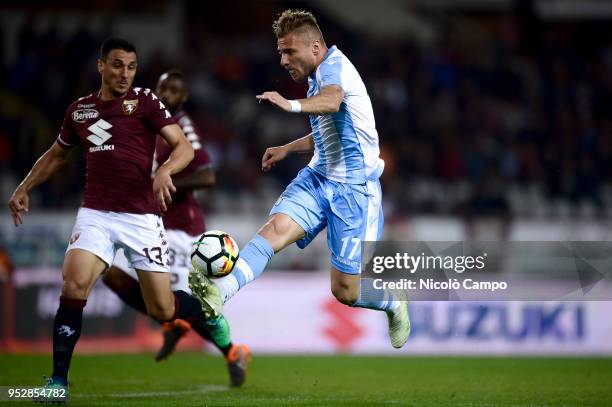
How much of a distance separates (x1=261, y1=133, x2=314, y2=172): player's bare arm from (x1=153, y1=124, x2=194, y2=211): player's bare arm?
1.87ft

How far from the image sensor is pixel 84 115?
7.23m

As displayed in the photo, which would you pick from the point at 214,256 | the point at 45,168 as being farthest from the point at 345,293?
the point at 45,168

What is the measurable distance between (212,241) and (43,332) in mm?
7223

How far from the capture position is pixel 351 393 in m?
8.03

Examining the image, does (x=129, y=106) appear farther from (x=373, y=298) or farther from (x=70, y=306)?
(x=373, y=298)

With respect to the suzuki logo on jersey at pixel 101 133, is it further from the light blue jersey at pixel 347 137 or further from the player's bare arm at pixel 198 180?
the player's bare arm at pixel 198 180

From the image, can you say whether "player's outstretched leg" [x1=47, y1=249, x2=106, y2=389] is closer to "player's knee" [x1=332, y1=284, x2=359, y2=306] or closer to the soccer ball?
the soccer ball

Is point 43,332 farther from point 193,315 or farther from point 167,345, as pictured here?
point 193,315

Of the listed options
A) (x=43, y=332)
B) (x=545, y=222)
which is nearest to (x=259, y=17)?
(x=545, y=222)

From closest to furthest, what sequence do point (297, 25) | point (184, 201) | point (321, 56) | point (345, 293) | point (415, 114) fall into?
point (297, 25)
point (321, 56)
point (345, 293)
point (184, 201)
point (415, 114)

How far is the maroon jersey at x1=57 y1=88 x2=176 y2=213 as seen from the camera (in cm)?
722

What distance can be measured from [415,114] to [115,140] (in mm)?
12806

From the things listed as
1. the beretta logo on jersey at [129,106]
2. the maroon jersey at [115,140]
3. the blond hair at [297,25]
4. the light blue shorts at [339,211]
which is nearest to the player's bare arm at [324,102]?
the blond hair at [297,25]

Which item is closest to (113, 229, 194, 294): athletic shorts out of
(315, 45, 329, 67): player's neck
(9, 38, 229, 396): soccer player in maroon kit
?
(9, 38, 229, 396): soccer player in maroon kit
